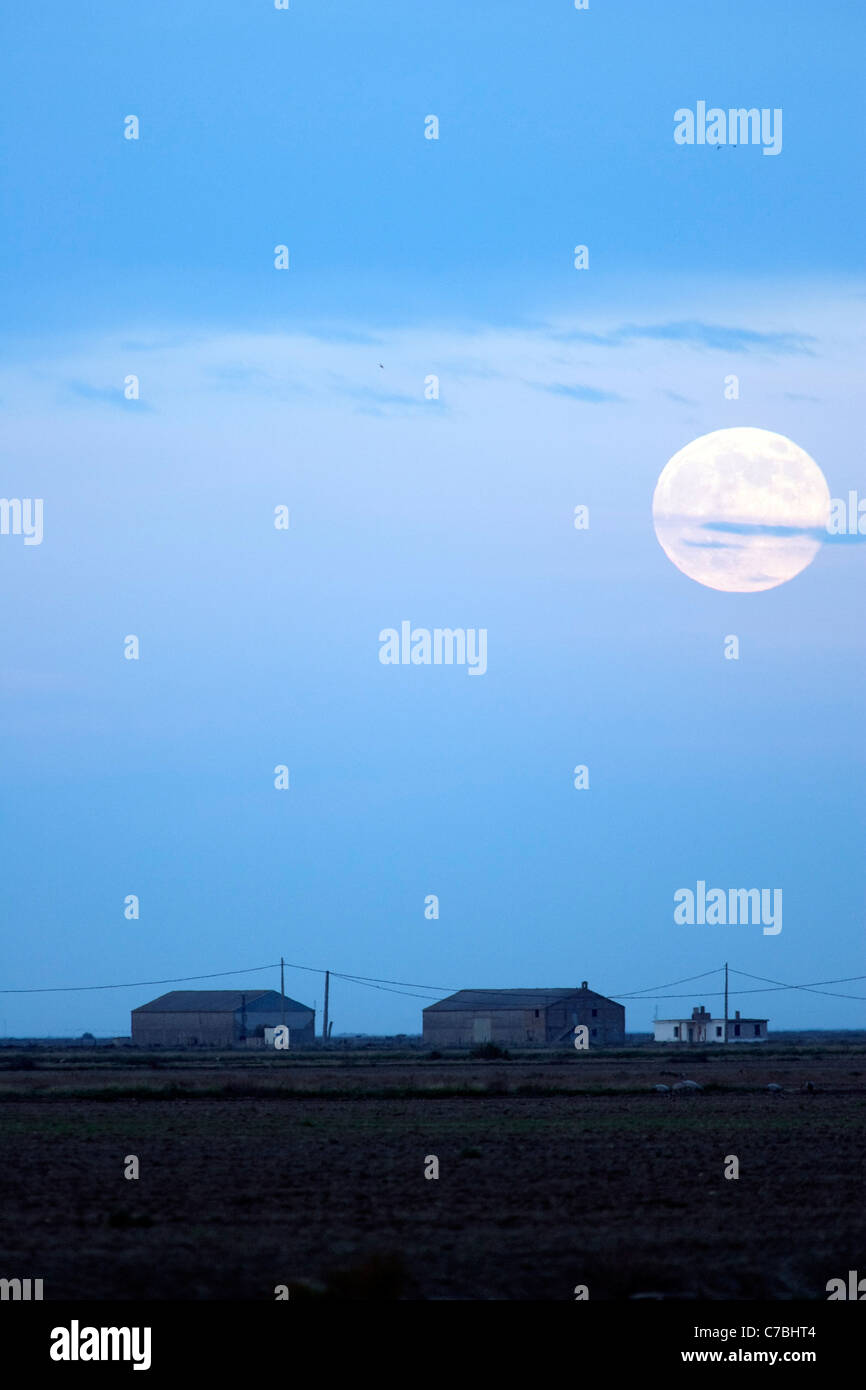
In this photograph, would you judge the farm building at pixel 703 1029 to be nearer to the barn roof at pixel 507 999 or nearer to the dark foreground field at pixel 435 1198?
the barn roof at pixel 507 999

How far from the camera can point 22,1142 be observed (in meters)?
30.5

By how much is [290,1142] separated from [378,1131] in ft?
11.6

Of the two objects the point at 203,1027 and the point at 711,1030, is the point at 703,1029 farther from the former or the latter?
the point at 203,1027


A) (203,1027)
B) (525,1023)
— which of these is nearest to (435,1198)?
(525,1023)

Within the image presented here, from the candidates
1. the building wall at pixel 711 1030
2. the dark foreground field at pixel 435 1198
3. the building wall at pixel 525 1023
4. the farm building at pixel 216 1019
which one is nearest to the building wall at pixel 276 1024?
the farm building at pixel 216 1019

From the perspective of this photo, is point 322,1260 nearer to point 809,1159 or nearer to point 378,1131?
point 809,1159

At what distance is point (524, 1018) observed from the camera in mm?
134375

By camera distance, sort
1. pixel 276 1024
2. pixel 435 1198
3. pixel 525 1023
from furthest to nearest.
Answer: pixel 276 1024 → pixel 525 1023 → pixel 435 1198

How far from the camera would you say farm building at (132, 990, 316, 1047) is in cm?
13775

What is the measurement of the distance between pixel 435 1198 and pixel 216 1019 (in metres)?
122

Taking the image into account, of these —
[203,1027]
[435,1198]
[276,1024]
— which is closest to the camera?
[435,1198]

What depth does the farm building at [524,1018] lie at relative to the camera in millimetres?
133125
